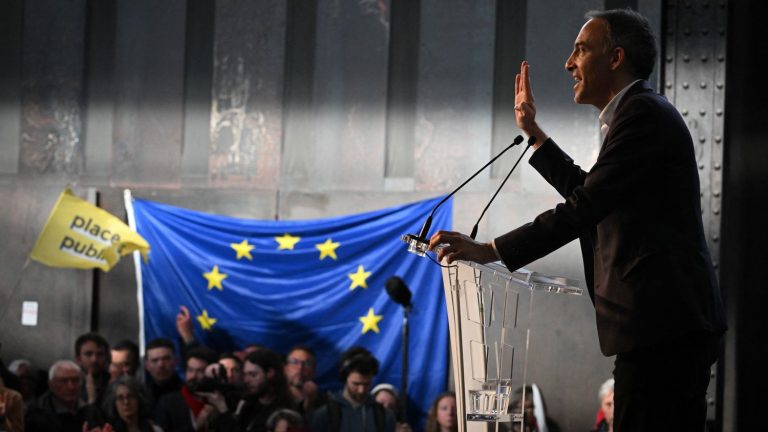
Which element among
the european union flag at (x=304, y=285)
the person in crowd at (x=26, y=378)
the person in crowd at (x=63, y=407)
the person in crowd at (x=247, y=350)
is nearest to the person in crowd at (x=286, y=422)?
the person in crowd at (x=63, y=407)

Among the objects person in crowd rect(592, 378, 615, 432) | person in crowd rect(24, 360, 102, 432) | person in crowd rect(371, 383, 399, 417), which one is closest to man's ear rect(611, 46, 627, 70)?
person in crowd rect(592, 378, 615, 432)

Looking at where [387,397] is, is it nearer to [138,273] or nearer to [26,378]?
[138,273]

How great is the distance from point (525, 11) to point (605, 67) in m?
7.11

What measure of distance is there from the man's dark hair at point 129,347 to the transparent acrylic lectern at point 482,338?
22.3 ft

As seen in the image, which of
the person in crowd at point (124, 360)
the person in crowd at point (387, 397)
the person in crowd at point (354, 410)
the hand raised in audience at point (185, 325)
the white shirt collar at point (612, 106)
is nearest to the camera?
the white shirt collar at point (612, 106)

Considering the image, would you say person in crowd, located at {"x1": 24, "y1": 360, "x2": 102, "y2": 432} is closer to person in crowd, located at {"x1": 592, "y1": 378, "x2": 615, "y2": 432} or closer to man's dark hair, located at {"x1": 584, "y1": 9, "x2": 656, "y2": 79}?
person in crowd, located at {"x1": 592, "y1": 378, "x2": 615, "y2": 432}

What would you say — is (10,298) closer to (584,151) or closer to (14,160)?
(14,160)

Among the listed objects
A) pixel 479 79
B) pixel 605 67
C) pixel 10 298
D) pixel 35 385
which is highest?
pixel 479 79

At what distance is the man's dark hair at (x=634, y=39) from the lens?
3.15 meters

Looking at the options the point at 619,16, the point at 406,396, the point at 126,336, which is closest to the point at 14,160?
the point at 126,336

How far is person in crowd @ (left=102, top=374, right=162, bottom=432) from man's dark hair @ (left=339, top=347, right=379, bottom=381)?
4.72 ft

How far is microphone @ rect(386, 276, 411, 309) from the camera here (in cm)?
907

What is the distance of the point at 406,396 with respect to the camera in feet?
31.6

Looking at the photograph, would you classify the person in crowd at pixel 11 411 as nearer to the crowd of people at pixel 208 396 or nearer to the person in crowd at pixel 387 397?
the crowd of people at pixel 208 396
